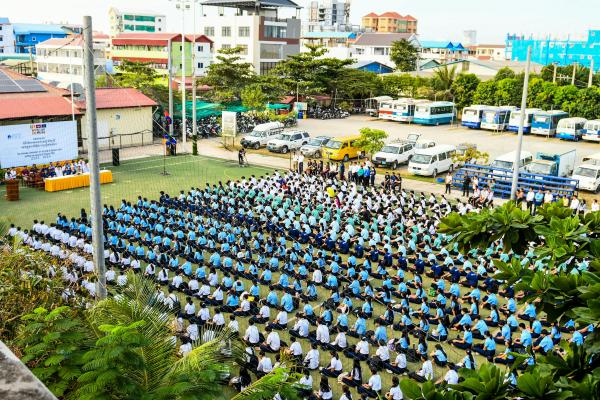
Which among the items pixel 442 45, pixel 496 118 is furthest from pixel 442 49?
pixel 496 118

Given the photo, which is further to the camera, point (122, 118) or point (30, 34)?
point (30, 34)

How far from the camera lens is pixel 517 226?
579cm

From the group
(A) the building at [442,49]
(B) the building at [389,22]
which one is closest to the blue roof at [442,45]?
(A) the building at [442,49]

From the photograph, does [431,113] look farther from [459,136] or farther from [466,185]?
[466,185]

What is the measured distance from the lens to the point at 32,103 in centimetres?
2881

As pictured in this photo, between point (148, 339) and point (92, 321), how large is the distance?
30.4 inches

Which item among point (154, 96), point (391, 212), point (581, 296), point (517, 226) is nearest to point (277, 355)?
point (517, 226)

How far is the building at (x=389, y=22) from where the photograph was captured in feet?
484

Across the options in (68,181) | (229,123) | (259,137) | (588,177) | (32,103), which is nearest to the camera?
(68,181)

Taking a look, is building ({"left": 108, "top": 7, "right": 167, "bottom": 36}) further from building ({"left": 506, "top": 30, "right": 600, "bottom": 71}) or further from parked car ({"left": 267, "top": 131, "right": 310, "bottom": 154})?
parked car ({"left": 267, "top": 131, "right": 310, "bottom": 154})

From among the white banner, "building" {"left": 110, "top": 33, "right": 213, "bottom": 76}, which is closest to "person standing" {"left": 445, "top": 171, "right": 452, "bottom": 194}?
the white banner

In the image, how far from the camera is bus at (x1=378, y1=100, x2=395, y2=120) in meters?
48.1

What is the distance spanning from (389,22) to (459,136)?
11395cm

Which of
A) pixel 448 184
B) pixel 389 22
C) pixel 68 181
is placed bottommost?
pixel 68 181
